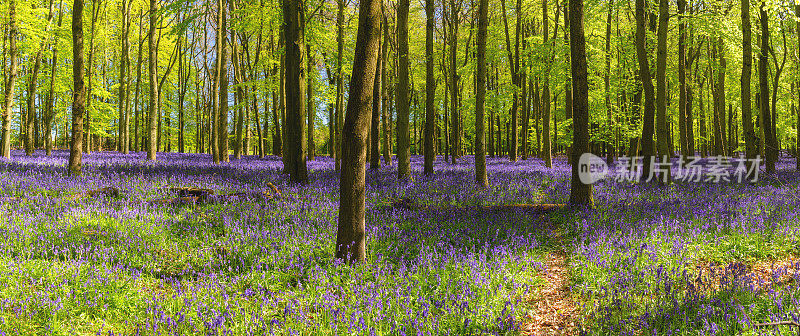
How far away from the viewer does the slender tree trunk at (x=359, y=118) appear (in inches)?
149

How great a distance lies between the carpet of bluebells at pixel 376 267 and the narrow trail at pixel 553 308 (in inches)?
3.1

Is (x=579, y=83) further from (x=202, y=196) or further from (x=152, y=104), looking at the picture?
(x=152, y=104)

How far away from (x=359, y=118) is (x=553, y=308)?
96.9 inches

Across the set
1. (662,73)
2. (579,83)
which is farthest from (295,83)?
(662,73)

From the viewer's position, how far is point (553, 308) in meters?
3.60

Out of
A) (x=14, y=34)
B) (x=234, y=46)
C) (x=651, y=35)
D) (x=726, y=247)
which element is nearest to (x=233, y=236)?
(x=726, y=247)

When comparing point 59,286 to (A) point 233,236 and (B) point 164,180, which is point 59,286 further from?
(B) point 164,180

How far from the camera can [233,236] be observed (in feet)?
16.0

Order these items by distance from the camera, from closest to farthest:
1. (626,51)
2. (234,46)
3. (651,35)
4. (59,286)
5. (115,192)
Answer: (59,286) → (115,192) → (651,35) → (626,51) → (234,46)

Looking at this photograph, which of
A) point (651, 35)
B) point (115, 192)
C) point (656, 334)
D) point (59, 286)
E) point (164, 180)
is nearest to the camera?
Result: point (656, 334)

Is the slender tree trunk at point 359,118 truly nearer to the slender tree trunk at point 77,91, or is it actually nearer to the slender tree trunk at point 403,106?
the slender tree trunk at point 403,106

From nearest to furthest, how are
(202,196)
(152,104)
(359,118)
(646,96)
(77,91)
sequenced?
(359,118)
(202,196)
(77,91)
(646,96)
(152,104)

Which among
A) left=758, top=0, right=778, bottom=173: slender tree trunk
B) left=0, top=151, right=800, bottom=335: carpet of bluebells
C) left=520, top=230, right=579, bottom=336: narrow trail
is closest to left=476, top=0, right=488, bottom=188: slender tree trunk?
left=0, top=151, right=800, bottom=335: carpet of bluebells

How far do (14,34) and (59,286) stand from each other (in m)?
16.2
